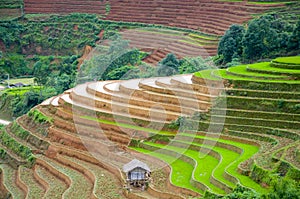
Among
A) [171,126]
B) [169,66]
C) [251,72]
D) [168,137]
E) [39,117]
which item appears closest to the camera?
[168,137]

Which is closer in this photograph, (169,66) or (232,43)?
(232,43)

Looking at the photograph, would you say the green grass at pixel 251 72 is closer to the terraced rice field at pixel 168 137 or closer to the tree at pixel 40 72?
the terraced rice field at pixel 168 137

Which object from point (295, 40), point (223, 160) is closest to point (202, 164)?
point (223, 160)

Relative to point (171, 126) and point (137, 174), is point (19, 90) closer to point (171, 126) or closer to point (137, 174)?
point (171, 126)

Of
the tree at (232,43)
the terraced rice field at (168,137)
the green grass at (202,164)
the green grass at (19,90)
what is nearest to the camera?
the green grass at (202,164)

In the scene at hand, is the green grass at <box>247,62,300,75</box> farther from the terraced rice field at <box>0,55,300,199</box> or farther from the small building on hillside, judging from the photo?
the small building on hillside

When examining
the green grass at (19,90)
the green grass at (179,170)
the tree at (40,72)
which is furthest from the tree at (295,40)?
the tree at (40,72)
